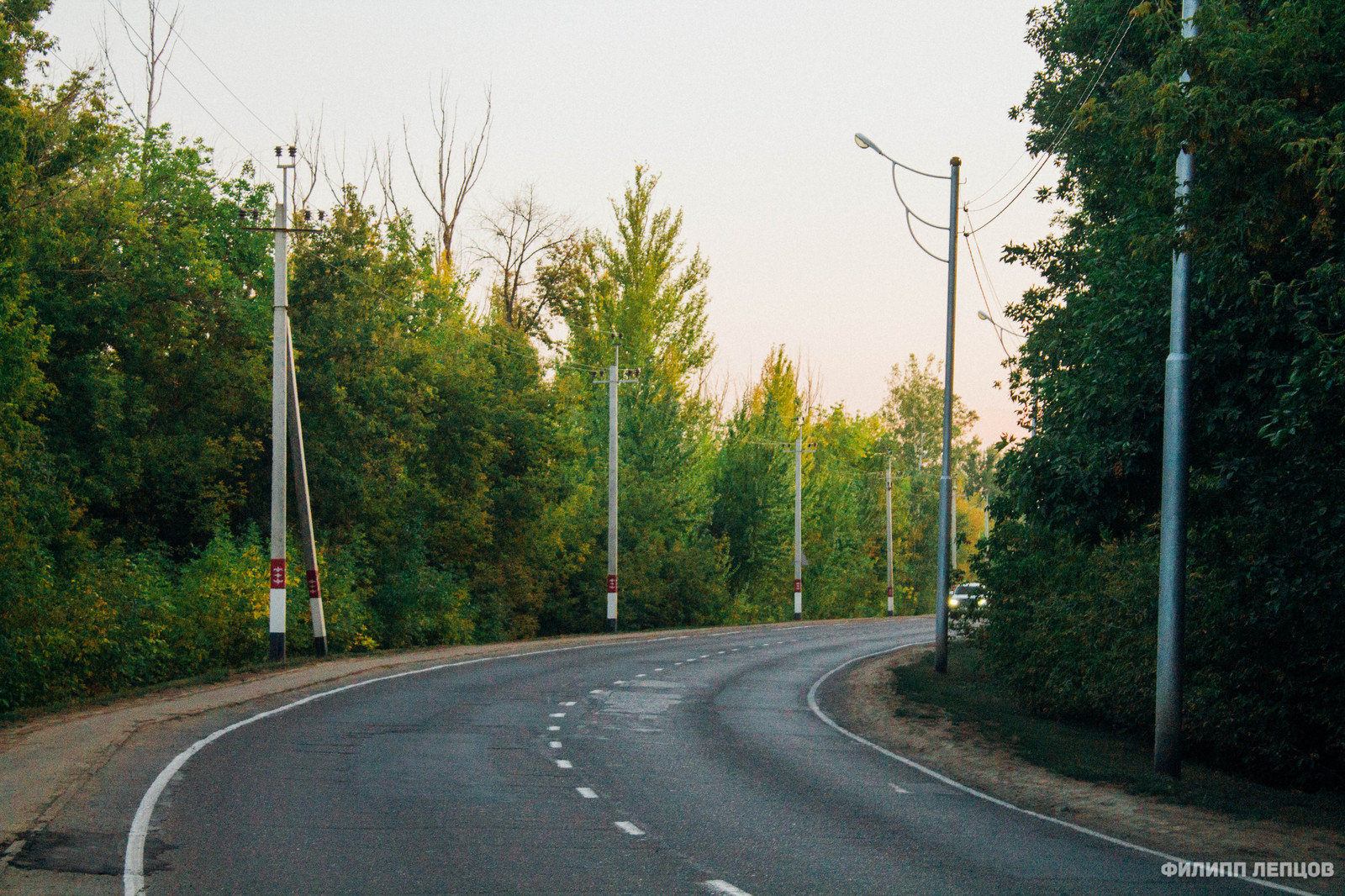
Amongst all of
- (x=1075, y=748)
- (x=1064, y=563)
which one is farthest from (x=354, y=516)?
(x=1075, y=748)

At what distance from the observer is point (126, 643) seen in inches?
910

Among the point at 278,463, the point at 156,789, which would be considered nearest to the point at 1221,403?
the point at 156,789

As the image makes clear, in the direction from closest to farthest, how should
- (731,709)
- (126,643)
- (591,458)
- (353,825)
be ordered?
(353,825)
(731,709)
(126,643)
(591,458)

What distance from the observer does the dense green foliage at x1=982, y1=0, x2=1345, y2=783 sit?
10664 mm

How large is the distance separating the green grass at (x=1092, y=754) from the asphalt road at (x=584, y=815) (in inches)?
72.7

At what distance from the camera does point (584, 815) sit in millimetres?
10680

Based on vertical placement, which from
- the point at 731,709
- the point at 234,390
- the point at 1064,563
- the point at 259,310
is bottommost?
the point at 731,709

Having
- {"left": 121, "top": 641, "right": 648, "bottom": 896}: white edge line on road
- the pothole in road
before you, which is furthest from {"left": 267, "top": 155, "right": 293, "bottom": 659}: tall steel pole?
the pothole in road

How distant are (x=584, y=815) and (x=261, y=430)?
1025 inches

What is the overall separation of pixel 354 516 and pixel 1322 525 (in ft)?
95.8

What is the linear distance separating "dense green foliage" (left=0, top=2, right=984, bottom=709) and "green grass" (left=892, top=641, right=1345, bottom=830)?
582 inches

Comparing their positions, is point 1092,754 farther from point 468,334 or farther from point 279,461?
point 468,334

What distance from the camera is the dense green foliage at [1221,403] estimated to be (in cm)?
1066

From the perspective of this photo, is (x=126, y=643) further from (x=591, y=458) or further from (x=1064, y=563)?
(x=591, y=458)
